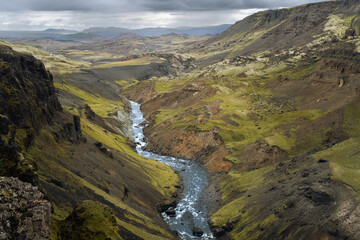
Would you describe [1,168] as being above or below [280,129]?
above

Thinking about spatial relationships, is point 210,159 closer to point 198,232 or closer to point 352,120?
point 198,232

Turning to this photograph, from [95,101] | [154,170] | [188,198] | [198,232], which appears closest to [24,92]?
[154,170]

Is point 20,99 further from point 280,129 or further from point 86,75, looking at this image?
point 86,75

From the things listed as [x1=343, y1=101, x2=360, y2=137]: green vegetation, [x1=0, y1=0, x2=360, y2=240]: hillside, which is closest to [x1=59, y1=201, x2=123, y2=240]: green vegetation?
[x1=0, y1=0, x2=360, y2=240]: hillside

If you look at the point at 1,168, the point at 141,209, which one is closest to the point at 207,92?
the point at 141,209

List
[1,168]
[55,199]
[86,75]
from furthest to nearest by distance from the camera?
[86,75], [55,199], [1,168]

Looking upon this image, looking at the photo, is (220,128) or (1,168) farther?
(220,128)

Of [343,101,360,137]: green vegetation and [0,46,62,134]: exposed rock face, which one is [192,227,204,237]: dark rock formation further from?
[343,101,360,137]: green vegetation

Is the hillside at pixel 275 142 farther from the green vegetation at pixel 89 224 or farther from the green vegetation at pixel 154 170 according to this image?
the green vegetation at pixel 89 224
